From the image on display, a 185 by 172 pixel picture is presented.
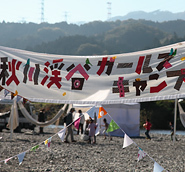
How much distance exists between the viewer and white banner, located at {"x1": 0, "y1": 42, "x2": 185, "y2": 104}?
4.16 meters

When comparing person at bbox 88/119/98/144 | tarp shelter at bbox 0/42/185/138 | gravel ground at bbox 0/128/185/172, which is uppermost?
tarp shelter at bbox 0/42/185/138

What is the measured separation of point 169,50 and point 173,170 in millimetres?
8528

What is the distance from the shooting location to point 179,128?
49.2 meters

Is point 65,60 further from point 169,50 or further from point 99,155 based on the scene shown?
point 99,155

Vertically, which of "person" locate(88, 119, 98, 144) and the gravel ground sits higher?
"person" locate(88, 119, 98, 144)

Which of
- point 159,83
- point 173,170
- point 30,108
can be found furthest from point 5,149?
point 159,83

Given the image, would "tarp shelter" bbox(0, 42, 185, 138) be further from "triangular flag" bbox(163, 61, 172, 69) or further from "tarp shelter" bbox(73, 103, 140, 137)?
"tarp shelter" bbox(73, 103, 140, 137)

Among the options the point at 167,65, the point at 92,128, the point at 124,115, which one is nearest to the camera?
the point at 167,65

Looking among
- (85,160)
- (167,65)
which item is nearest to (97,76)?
(167,65)

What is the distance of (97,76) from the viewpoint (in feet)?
15.1

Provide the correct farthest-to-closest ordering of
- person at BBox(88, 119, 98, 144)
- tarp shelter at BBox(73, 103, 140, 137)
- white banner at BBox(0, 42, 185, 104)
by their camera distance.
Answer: tarp shelter at BBox(73, 103, 140, 137)
person at BBox(88, 119, 98, 144)
white banner at BBox(0, 42, 185, 104)

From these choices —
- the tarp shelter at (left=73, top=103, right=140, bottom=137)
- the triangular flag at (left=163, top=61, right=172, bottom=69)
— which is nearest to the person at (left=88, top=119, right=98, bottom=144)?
the tarp shelter at (left=73, top=103, right=140, bottom=137)

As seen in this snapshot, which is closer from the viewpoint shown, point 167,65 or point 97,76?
point 167,65

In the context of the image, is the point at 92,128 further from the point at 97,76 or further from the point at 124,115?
the point at 97,76
